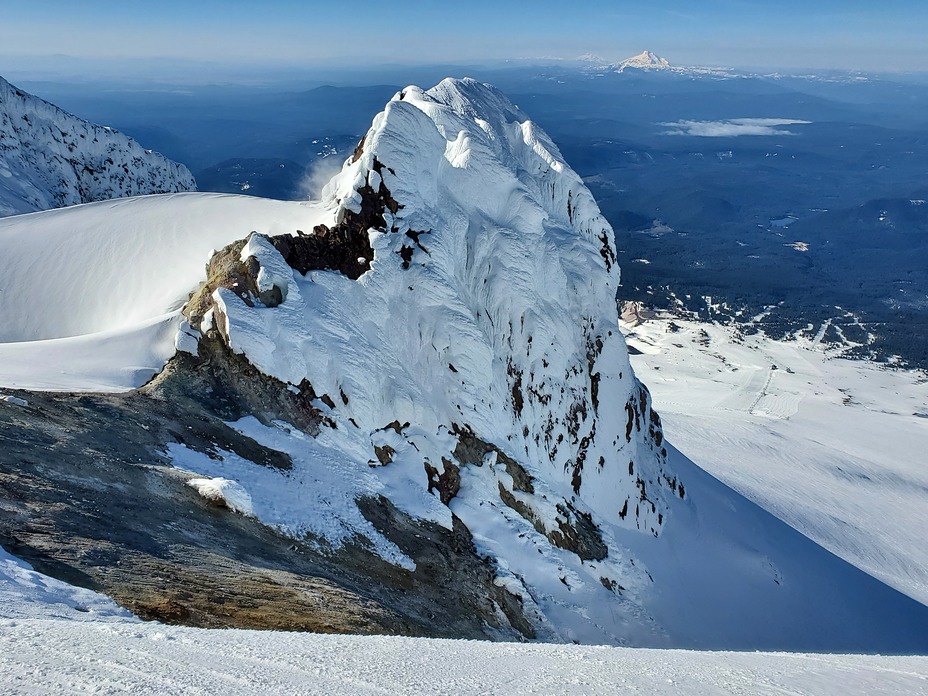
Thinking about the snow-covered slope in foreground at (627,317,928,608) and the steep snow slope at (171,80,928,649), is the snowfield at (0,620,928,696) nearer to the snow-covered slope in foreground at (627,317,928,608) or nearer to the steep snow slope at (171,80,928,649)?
the steep snow slope at (171,80,928,649)

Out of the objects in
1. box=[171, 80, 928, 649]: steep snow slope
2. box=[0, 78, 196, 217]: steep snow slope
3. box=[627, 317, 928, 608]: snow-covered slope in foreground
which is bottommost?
box=[627, 317, 928, 608]: snow-covered slope in foreground

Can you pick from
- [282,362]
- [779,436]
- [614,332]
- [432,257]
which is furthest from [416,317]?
[779,436]

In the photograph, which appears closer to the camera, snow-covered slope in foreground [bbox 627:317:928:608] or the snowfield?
the snowfield

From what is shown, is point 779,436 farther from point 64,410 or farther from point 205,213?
point 64,410

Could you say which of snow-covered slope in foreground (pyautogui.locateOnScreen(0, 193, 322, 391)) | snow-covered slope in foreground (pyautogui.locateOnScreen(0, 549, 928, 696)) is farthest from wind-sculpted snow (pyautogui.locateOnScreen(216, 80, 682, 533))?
snow-covered slope in foreground (pyautogui.locateOnScreen(0, 549, 928, 696))

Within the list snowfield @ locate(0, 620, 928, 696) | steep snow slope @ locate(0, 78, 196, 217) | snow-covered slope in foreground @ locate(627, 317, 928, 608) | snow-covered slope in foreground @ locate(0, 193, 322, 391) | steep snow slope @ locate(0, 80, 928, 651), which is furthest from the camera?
steep snow slope @ locate(0, 78, 196, 217)

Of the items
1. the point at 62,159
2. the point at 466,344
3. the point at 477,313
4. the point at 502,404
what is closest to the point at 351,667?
the point at 466,344

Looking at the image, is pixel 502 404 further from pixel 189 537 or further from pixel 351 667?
pixel 351 667
